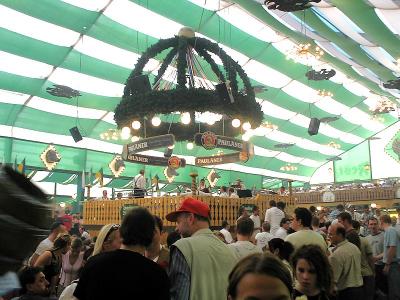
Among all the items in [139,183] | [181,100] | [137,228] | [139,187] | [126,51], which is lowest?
[137,228]

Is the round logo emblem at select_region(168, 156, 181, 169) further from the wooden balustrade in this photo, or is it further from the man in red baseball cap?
the man in red baseball cap

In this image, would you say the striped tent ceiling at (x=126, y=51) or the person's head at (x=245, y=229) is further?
the striped tent ceiling at (x=126, y=51)

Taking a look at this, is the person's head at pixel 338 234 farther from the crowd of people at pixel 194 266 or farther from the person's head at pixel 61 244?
the person's head at pixel 61 244

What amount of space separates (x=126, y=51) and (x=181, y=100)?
9784 millimetres

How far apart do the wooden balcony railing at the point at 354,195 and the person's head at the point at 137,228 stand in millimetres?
18202

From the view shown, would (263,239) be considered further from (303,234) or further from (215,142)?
(215,142)

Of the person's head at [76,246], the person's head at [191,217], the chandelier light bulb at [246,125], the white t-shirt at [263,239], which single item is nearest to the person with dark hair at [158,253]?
the person's head at [191,217]

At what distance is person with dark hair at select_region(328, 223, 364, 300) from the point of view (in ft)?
13.7

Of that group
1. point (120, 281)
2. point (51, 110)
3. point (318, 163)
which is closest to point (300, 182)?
point (318, 163)

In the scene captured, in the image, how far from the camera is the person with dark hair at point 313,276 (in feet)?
8.39

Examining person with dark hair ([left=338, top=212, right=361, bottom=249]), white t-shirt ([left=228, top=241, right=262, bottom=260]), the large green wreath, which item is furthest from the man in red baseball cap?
the large green wreath

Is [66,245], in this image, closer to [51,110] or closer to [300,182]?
[51,110]

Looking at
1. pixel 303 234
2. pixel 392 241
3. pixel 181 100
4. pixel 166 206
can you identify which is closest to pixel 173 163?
pixel 166 206

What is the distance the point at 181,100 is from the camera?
7.77 metres
